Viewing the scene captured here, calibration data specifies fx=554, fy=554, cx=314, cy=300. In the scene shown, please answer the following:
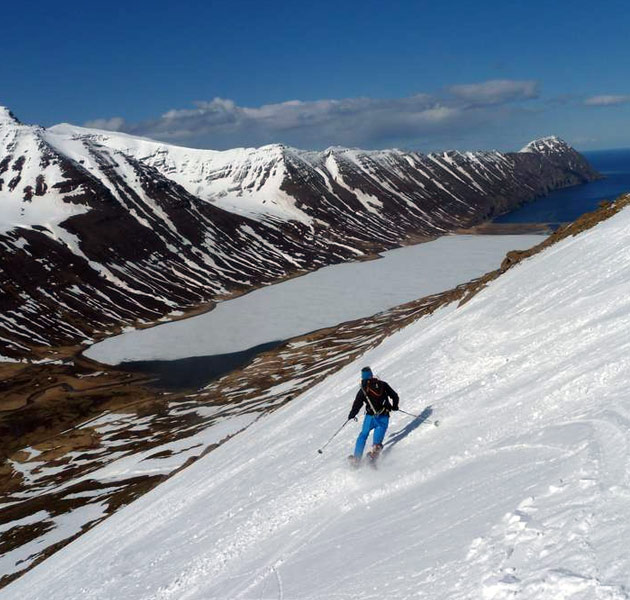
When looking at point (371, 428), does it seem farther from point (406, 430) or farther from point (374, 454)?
point (406, 430)

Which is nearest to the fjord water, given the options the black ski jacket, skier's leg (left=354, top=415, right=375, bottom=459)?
skier's leg (left=354, top=415, right=375, bottom=459)

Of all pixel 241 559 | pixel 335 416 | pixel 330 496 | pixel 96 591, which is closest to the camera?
pixel 241 559

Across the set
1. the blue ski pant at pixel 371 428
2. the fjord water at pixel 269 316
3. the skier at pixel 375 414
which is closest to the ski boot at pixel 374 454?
the skier at pixel 375 414

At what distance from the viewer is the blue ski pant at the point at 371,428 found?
51.4ft

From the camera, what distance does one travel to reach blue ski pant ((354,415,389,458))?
1567cm

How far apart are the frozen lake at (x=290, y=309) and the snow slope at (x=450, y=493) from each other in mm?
92718

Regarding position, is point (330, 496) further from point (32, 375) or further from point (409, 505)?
point (32, 375)

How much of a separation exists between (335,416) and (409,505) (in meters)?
12.0

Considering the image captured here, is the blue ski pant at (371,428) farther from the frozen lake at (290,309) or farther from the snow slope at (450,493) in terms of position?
the frozen lake at (290,309)

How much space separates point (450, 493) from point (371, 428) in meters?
4.54

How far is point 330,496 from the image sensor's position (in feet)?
48.5

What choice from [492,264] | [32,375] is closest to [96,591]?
[32,375]

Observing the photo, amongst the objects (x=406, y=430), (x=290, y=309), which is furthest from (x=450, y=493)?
(x=290, y=309)

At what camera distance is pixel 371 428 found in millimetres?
15750
